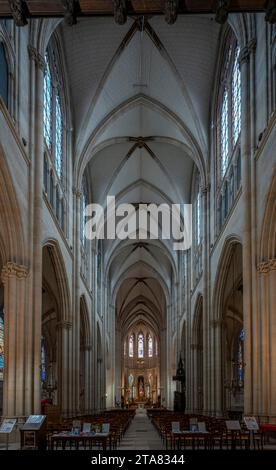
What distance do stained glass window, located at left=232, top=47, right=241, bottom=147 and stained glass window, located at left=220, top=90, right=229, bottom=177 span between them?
166 centimetres

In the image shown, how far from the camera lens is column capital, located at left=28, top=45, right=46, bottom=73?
23752mm

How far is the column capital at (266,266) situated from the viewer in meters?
21.7

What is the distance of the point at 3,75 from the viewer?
2044 cm

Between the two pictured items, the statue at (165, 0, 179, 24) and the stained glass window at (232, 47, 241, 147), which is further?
the stained glass window at (232, 47, 241, 147)

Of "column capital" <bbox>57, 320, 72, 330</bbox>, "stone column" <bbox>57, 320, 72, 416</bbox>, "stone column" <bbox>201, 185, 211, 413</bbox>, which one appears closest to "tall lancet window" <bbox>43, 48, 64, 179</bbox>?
"column capital" <bbox>57, 320, 72, 330</bbox>

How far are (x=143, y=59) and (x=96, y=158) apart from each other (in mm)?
10309

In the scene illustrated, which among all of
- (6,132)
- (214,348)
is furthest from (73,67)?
(214,348)

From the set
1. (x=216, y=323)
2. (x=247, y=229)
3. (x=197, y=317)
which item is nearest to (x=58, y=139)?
(x=247, y=229)

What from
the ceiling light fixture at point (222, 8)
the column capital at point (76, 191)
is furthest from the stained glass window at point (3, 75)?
the column capital at point (76, 191)

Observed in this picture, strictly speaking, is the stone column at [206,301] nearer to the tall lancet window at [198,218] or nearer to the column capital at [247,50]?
the tall lancet window at [198,218]

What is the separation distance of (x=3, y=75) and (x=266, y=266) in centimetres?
1026

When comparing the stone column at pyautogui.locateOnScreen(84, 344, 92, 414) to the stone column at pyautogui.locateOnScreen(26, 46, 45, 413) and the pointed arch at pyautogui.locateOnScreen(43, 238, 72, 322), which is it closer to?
the pointed arch at pyautogui.locateOnScreen(43, 238, 72, 322)

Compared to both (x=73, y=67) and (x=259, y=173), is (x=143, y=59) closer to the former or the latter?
(x=73, y=67)

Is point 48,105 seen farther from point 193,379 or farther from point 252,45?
point 193,379
